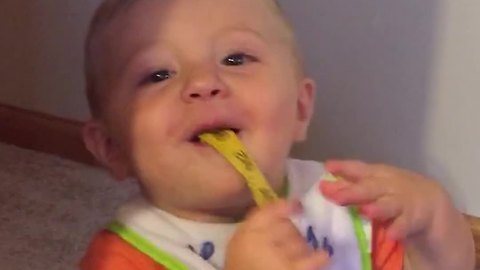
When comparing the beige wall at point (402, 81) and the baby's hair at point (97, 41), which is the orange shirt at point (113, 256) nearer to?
the baby's hair at point (97, 41)

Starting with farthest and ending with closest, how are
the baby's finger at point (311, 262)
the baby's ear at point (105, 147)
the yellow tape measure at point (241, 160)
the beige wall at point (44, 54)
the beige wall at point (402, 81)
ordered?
the beige wall at point (44, 54), the beige wall at point (402, 81), the baby's ear at point (105, 147), the yellow tape measure at point (241, 160), the baby's finger at point (311, 262)

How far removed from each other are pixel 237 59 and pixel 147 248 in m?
0.16

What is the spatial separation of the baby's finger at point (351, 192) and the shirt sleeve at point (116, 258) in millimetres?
140

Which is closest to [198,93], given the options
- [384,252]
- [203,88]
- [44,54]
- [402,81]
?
[203,88]

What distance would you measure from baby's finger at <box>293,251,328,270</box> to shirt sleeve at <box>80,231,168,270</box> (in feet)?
0.58

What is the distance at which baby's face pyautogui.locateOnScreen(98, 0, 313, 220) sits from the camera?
733 mm

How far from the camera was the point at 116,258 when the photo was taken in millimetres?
772

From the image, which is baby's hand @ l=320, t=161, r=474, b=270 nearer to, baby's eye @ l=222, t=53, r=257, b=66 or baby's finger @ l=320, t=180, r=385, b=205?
baby's finger @ l=320, t=180, r=385, b=205

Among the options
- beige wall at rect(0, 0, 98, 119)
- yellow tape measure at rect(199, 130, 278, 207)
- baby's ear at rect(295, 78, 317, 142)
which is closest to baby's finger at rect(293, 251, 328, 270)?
yellow tape measure at rect(199, 130, 278, 207)

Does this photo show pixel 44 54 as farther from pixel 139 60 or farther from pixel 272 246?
pixel 272 246

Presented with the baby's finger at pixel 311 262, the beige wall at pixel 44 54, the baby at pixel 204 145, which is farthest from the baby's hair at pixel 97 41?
the beige wall at pixel 44 54

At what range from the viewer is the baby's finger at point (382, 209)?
760 millimetres

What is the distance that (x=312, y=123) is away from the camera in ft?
3.88

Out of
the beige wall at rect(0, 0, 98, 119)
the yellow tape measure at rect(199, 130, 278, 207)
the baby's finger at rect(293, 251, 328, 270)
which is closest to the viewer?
the baby's finger at rect(293, 251, 328, 270)
